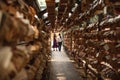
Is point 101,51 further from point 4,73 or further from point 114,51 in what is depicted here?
point 4,73

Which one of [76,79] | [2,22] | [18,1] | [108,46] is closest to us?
[2,22]

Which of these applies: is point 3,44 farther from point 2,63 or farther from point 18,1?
point 18,1

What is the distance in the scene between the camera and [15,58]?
6.00 ft

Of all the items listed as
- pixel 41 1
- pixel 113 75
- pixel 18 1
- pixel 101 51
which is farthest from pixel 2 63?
pixel 41 1

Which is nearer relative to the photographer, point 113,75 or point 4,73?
point 4,73

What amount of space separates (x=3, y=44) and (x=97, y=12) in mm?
4950

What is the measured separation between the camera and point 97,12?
632cm

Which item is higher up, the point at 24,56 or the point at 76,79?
the point at 24,56

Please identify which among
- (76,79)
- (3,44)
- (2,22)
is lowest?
(76,79)

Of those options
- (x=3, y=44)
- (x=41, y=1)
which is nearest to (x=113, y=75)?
(x=3, y=44)

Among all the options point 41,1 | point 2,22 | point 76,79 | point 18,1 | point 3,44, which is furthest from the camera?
point 41,1

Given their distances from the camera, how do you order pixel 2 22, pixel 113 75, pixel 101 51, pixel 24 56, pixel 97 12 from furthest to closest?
1. pixel 97 12
2. pixel 101 51
3. pixel 113 75
4. pixel 24 56
5. pixel 2 22

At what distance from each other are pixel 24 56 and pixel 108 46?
3.10 meters

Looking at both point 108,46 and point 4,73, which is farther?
point 108,46
